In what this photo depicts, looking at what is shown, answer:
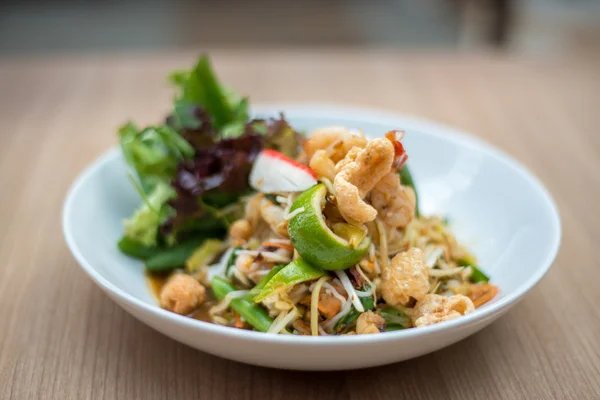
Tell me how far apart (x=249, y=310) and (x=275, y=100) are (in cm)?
236

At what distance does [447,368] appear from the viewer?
6.53 ft

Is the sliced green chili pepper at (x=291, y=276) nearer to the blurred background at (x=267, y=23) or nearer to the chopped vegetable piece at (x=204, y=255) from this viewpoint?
the chopped vegetable piece at (x=204, y=255)

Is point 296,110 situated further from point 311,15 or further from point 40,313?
point 311,15

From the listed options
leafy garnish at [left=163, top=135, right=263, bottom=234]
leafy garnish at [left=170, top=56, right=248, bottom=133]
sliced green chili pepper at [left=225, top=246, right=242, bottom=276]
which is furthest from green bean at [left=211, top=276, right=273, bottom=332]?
leafy garnish at [left=170, top=56, right=248, bottom=133]

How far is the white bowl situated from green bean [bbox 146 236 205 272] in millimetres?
74

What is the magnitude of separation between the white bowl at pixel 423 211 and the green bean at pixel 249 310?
28cm

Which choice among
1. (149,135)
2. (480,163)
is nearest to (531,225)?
(480,163)

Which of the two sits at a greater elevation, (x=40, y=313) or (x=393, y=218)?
(x=393, y=218)

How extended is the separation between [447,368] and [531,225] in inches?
29.9

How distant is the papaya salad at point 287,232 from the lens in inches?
79.2

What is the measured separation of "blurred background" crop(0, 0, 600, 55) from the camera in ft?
23.6

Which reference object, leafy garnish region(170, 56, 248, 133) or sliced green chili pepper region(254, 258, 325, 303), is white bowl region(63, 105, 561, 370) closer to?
leafy garnish region(170, 56, 248, 133)

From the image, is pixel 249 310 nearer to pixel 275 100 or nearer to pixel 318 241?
pixel 318 241

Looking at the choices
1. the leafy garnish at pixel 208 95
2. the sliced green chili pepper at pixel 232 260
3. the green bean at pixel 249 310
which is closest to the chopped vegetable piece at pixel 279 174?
the sliced green chili pepper at pixel 232 260
